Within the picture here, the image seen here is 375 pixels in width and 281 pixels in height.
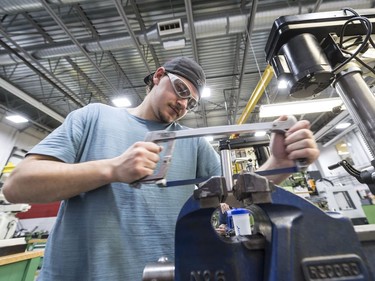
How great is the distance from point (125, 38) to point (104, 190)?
361 cm

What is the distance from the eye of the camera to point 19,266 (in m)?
1.91

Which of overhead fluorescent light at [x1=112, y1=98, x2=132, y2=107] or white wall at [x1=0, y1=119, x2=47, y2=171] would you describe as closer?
overhead fluorescent light at [x1=112, y1=98, x2=132, y2=107]

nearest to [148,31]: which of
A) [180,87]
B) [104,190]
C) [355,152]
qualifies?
[180,87]

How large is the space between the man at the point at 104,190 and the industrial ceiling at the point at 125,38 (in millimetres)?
2863

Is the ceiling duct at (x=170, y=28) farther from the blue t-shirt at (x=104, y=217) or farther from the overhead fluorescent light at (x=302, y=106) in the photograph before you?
the blue t-shirt at (x=104, y=217)

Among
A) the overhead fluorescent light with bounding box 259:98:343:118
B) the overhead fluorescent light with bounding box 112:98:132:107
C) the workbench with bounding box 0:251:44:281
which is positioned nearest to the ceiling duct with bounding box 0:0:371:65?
the overhead fluorescent light with bounding box 112:98:132:107

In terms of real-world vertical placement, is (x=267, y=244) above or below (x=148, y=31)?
below

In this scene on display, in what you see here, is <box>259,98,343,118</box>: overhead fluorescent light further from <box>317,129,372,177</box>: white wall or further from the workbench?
<box>317,129,372,177</box>: white wall

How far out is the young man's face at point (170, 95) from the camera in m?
0.95

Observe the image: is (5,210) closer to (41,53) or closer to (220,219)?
(220,219)

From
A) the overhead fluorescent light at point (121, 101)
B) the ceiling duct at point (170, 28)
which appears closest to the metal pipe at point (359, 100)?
the ceiling duct at point (170, 28)

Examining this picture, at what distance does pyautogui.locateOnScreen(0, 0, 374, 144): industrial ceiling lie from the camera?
3.28 metres

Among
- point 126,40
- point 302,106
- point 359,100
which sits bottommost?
point 359,100

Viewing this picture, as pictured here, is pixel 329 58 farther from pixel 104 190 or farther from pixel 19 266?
pixel 19 266
